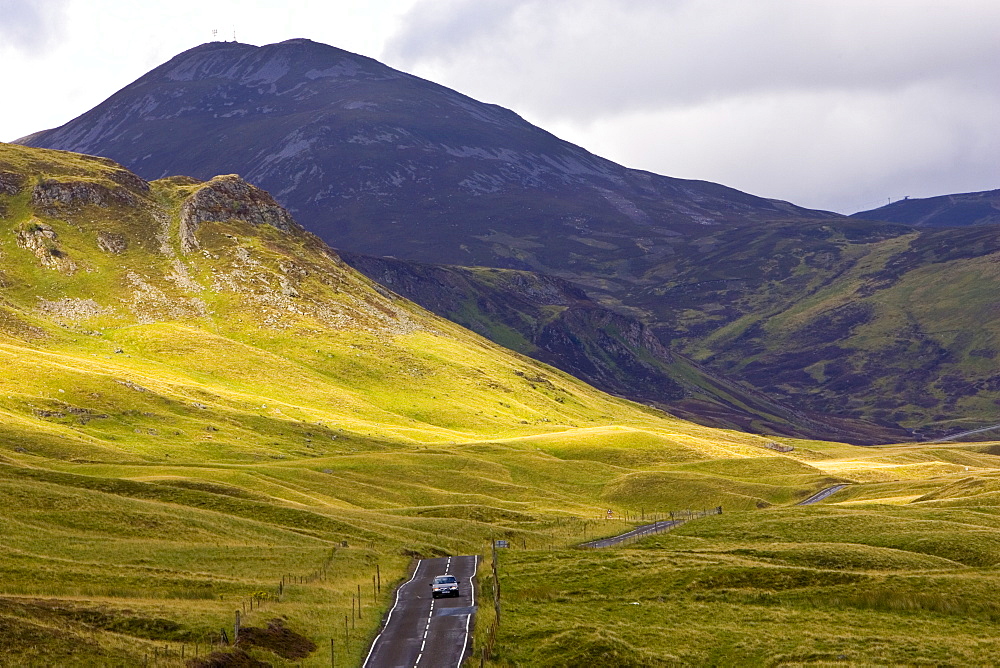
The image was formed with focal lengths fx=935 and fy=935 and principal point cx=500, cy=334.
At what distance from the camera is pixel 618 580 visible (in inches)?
2388

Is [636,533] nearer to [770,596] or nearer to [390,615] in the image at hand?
[770,596]

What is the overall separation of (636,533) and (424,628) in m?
45.0

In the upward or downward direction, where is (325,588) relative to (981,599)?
downward

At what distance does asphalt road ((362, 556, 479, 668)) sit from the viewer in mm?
42500

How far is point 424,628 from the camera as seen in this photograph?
48.6 metres

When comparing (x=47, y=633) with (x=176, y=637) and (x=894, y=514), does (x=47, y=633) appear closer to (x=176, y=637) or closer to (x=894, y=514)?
(x=176, y=637)

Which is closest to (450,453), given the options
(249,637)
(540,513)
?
(540,513)

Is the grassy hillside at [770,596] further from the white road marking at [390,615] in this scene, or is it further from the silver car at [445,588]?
the white road marking at [390,615]

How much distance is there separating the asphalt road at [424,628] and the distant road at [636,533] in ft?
67.2

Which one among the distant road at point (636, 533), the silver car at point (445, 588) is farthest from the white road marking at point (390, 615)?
the distant road at point (636, 533)

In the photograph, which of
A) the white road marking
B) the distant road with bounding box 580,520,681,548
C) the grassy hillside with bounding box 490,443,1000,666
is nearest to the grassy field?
the grassy hillside with bounding box 490,443,1000,666

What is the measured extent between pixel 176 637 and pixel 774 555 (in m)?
43.5

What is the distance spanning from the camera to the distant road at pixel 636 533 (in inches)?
3238

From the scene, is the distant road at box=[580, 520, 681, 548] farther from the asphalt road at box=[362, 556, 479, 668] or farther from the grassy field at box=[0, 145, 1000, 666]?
the asphalt road at box=[362, 556, 479, 668]
